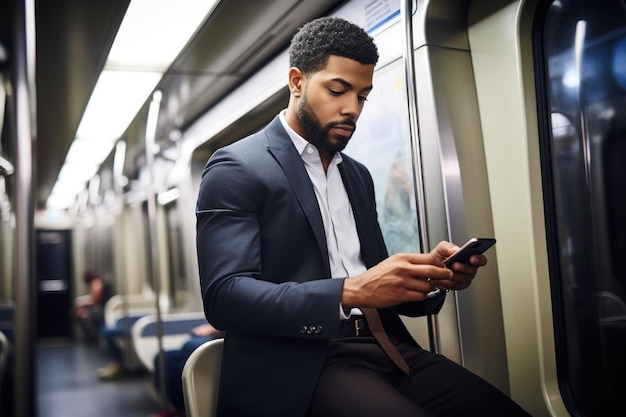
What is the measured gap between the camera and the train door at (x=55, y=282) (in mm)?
13000

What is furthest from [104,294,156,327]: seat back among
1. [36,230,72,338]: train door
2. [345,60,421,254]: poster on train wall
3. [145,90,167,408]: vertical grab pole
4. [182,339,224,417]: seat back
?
[182,339,224,417]: seat back

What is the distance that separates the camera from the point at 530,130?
2039mm

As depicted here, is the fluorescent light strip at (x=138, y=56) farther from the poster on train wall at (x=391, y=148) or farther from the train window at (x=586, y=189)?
the train window at (x=586, y=189)

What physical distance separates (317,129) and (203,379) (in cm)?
75

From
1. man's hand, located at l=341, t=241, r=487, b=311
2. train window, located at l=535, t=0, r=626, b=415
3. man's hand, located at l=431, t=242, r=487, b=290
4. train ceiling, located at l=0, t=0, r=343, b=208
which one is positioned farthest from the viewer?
train ceiling, located at l=0, t=0, r=343, b=208

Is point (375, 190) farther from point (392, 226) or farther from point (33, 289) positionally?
point (33, 289)

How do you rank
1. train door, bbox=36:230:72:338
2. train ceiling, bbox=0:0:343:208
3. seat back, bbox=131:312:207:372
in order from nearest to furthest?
train ceiling, bbox=0:0:343:208, seat back, bbox=131:312:207:372, train door, bbox=36:230:72:338

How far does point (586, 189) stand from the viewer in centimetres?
196

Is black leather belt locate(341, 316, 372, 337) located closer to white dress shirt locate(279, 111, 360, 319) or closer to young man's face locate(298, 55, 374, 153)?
white dress shirt locate(279, 111, 360, 319)

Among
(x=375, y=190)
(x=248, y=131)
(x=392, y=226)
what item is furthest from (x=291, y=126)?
(x=392, y=226)

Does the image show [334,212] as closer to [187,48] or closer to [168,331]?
[187,48]

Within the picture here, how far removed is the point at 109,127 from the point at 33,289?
3.87 m

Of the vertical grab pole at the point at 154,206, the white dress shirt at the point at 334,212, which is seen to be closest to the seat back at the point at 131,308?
the vertical grab pole at the point at 154,206

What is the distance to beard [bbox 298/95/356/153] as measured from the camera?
1703mm
